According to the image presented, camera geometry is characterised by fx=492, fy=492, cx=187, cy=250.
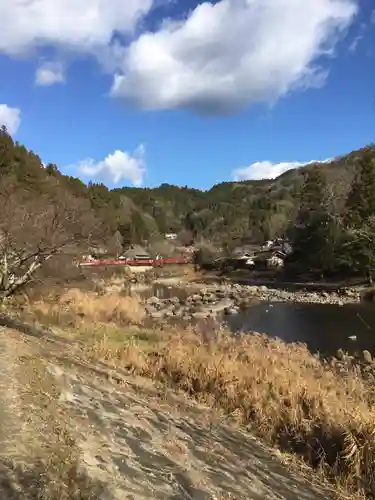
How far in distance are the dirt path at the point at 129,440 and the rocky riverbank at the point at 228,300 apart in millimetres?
22232

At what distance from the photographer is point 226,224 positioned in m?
119

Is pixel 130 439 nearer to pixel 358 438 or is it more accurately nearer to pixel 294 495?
Result: pixel 294 495

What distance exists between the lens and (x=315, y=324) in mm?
27625

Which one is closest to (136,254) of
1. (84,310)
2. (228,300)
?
(228,300)

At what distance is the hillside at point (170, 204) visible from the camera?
55022 mm

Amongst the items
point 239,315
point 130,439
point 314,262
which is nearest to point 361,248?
point 314,262

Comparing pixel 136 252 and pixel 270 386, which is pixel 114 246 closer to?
pixel 136 252

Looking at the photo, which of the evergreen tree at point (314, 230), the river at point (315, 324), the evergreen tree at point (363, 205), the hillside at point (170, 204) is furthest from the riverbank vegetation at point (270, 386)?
the evergreen tree at point (314, 230)

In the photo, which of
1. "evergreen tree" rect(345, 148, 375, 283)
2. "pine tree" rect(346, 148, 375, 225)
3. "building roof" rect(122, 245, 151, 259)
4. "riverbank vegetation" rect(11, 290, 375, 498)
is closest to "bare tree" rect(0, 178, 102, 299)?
"riverbank vegetation" rect(11, 290, 375, 498)

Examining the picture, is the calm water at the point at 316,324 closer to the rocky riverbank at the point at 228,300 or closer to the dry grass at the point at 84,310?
the rocky riverbank at the point at 228,300

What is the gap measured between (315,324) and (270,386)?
19.8 metres

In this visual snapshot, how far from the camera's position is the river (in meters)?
21.4

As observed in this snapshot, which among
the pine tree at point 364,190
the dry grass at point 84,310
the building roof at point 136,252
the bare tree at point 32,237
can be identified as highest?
the pine tree at point 364,190

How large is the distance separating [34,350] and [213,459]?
3812 mm
